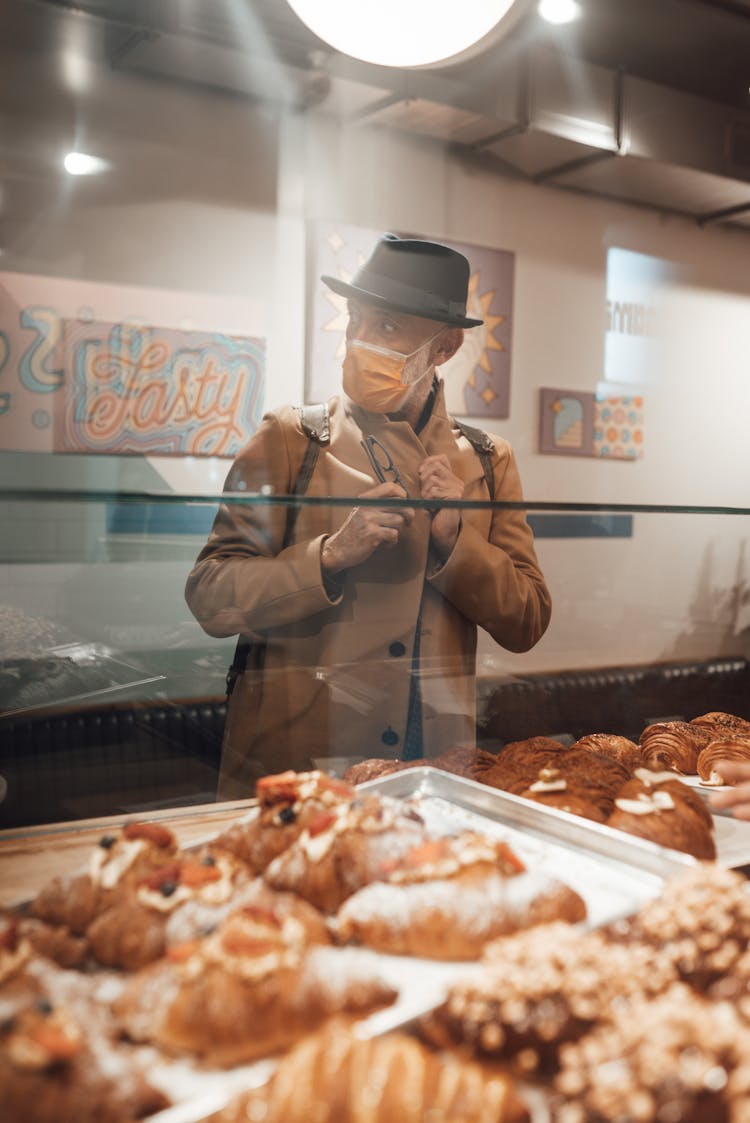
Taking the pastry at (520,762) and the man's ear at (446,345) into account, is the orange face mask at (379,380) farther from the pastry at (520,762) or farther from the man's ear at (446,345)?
the pastry at (520,762)

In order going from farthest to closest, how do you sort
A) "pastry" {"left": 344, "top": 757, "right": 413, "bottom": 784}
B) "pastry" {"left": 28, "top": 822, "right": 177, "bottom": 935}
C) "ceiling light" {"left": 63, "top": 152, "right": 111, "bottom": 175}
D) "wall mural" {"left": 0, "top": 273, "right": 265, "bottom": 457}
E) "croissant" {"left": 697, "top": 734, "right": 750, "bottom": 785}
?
"ceiling light" {"left": 63, "top": 152, "right": 111, "bottom": 175} → "wall mural" {"left": 0, "top": 273, "right": 265, "bottom": 457} → "croissant" {"left": 697, "top": 734, "right": 750, "bottom": 785} → "pastry" {"left": 344, "top": 757, "right": 413, "bottom": 784} → "pastry" {"left": 28, "top": 822, "right": 177, "bottom": 935}

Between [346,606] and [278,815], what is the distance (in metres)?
0.29

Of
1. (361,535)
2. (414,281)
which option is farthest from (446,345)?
(361,535)

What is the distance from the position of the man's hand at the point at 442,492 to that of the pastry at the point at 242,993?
0.55 meters

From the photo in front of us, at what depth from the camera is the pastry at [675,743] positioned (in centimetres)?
140

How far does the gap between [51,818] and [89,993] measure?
1.12ft

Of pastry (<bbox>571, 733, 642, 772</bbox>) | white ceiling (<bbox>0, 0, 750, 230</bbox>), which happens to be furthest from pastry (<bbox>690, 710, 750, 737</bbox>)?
white ceiling (<bbox>0, 0, 750, 230</bbox>)

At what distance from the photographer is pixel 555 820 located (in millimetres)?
1056

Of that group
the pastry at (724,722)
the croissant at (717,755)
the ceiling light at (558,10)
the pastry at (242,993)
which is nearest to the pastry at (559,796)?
the croissant at (717,755)

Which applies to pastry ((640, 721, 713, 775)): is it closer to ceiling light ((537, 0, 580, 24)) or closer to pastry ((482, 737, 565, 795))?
pastry ((482, 737, 565, 795))

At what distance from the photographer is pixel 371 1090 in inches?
25.4

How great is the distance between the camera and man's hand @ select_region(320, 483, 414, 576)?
1136mm

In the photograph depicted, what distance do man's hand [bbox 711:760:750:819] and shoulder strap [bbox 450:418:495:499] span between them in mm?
516

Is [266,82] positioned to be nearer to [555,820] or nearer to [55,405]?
[55,405]
